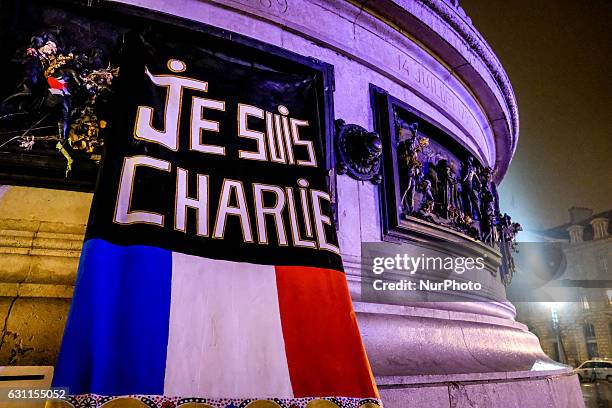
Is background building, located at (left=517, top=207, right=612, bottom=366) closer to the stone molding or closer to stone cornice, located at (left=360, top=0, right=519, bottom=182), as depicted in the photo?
stone cornice, located at (left=360, top=0, right=519, bottom=182)

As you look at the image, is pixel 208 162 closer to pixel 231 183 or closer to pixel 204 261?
pixel 231 183

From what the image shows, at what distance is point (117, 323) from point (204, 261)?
22.3 inches

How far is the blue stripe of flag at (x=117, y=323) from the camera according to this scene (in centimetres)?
187

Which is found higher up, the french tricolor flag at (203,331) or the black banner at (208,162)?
the black banner at (208,162)

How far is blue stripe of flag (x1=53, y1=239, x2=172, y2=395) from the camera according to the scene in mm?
1870

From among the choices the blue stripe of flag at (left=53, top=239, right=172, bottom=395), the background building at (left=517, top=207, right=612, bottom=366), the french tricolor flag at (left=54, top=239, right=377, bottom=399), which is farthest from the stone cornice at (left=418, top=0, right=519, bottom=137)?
the background building at (left=517, top=207, right=612, bottom=366)

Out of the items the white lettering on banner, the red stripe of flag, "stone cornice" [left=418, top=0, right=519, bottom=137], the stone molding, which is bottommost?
the red stripe of flag

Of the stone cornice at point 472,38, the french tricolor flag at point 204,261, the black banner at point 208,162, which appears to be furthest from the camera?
the stone cornice at point 472,38

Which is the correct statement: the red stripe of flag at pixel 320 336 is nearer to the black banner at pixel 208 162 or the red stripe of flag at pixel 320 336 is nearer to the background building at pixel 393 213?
the black banner at pixel 208 162

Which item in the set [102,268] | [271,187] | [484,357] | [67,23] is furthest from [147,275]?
[484,357]

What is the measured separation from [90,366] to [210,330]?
A: 58 centimetres

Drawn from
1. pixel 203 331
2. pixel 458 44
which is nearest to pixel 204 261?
pixel 203 331

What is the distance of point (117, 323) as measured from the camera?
6.66 ft

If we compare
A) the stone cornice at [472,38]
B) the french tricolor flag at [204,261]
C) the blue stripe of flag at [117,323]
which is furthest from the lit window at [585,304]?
the blue stripe of flag at [117,323]
